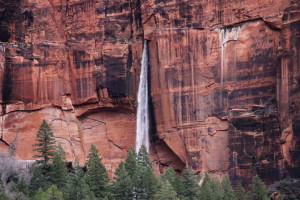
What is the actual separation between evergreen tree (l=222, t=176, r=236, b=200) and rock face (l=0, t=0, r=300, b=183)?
10.7ft

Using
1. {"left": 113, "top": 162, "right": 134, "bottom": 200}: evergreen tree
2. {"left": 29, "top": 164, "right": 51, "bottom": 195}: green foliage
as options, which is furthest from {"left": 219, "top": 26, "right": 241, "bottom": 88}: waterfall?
{"left": 29, "top": 164, "right": 51, "bottom": 195}: green foliage

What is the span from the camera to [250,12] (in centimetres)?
5303

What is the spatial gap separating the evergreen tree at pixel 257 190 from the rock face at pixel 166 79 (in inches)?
129

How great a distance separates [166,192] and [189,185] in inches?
212

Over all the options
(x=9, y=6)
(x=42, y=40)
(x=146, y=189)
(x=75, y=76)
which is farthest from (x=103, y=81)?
(x=146, y=189)

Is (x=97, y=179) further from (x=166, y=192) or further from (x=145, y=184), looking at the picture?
(x=166, y=192)

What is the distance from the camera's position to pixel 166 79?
56625mm

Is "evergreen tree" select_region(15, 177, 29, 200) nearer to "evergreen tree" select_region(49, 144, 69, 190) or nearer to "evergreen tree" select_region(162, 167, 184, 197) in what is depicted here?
"evergreen tree" select_region(49, 144, 69, 190)

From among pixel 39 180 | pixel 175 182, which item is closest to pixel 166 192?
pixel 175 182

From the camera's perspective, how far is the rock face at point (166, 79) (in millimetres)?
51281

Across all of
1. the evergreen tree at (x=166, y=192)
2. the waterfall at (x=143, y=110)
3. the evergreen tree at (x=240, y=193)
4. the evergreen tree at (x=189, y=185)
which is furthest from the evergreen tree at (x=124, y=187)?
the waterfall at (x=143, y=110)

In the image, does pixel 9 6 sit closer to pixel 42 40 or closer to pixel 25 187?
pixel 42 40

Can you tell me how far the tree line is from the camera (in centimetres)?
4503

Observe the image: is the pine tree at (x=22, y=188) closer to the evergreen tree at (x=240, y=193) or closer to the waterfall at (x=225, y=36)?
the evergreen tree at (x=240, y=193)
